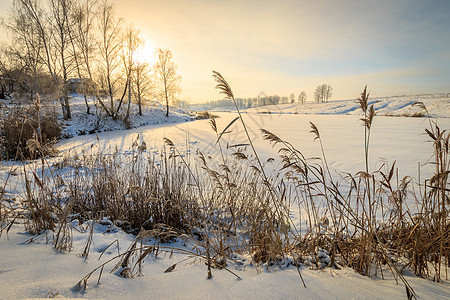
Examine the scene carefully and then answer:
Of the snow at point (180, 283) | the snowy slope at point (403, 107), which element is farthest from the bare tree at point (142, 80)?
the snow at point (180, 283)

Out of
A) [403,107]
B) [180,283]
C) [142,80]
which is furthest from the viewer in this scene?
[403,107]

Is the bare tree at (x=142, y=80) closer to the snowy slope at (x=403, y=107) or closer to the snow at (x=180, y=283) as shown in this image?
the snowy slope at (x=403, y=107)

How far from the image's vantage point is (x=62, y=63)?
15.9 meters

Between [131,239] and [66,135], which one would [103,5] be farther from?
[131,239]

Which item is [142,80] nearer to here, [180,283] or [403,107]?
[180,283]

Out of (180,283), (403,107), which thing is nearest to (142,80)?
(180,283)

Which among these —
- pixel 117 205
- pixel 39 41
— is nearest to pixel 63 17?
pixel 39 41

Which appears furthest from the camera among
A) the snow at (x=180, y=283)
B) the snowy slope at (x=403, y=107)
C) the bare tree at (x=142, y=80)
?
the snowy slope at (x=403, y=107)

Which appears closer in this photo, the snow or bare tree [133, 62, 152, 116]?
the snow

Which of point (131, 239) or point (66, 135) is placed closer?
point (131, 239)

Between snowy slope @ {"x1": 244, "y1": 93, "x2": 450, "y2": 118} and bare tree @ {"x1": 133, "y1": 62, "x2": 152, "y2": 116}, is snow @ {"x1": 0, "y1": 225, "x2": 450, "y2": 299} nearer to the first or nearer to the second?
snowy slope @ {"x1": 244, "y1": 93, "x2": 450, "y2": 118}

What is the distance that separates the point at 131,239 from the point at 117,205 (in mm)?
797

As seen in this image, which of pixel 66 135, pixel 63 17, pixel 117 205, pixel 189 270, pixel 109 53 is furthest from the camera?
pixel 109 53

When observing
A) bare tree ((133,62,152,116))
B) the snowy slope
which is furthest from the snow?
bare tree ((133,62,152,116))
